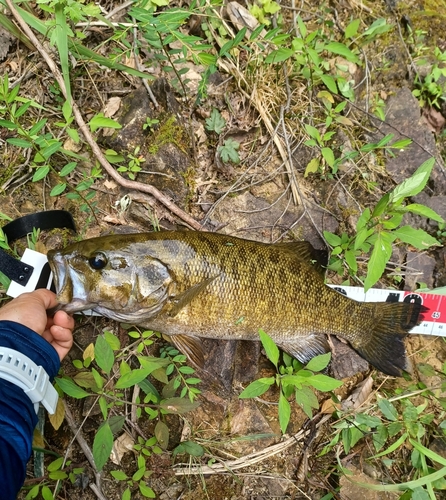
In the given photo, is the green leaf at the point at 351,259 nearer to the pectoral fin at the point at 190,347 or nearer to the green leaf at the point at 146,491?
the pectoral fin at the point at 190,347

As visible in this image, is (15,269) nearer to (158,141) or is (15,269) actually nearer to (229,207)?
(158,141)

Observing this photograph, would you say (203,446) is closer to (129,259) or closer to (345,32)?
(129,259)

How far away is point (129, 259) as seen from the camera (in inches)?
109

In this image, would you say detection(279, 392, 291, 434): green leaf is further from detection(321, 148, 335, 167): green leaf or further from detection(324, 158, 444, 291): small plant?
detection(321, 148, 335, 167): green leaf

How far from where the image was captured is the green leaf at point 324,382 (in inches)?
104

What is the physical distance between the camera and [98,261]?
270 cm

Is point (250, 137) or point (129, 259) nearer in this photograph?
point (129, 259)

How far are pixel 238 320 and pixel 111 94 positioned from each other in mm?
2338

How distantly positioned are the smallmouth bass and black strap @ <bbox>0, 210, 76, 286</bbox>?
1.55 feet

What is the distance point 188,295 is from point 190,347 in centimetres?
54

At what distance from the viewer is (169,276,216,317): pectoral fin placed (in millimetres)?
2824

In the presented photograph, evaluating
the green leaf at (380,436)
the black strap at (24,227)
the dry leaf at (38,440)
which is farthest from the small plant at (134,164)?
the green leaf at (380,436)

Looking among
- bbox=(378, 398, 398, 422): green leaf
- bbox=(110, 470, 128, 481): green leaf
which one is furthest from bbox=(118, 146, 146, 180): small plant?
bbox=(378, 398, 398, 422): green leaf

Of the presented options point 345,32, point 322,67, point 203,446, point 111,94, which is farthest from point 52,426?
point 345,32
